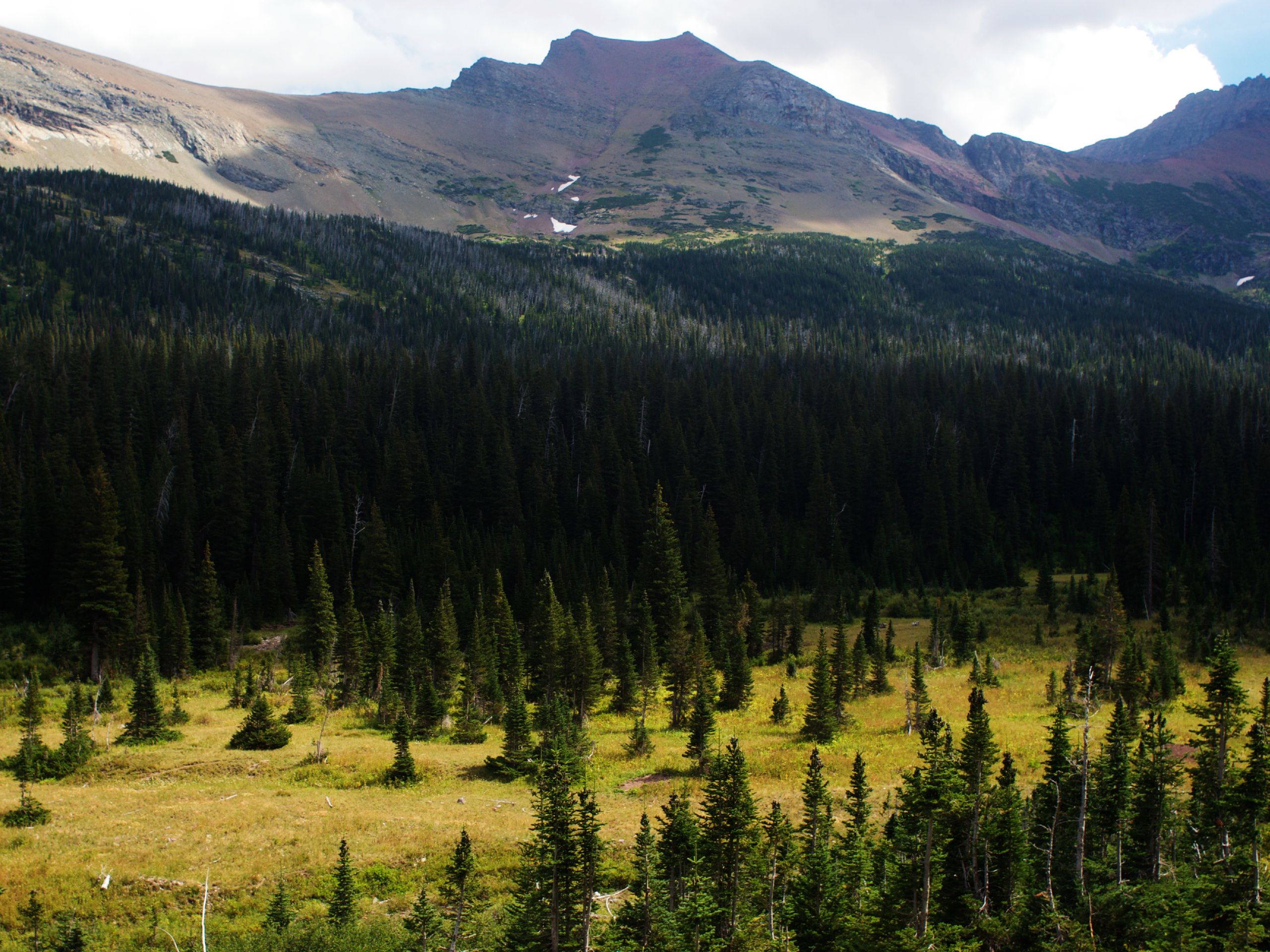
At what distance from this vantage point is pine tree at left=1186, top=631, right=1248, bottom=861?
22.0 m

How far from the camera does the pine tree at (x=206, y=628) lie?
56.4 meters

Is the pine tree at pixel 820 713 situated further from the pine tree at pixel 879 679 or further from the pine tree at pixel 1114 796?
the pine tree at pixel 1114 796

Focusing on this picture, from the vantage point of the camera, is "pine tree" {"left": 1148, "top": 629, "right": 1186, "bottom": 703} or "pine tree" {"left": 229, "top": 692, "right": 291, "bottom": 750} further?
"pine tree" {"left": 1148, "top": 629, "right": 1186, "bottom": 703}

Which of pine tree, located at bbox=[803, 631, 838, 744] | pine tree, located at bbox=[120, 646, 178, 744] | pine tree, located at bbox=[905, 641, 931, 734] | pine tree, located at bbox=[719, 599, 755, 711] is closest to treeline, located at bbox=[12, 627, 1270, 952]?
pine tree, located at bbox=[803, 631, 838, 744]

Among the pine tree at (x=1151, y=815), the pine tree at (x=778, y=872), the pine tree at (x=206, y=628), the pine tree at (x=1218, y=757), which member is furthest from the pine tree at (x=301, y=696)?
the pine tree at (x=1218, y=757)

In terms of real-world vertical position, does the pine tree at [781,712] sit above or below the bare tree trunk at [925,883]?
below

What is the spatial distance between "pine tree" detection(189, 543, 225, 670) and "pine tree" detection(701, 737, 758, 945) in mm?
46830

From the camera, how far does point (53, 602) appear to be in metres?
61.2

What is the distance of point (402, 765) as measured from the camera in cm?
3141

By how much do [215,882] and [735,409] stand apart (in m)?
87.8

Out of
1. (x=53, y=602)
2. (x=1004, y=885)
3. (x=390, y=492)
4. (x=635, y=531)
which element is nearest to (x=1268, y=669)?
(x=1004, y=885)

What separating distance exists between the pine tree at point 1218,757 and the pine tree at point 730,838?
12072 millimetres

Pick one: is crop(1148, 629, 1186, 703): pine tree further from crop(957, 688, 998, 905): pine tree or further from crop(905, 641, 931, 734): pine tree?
crop(957, 688, 998, 905): pine tree

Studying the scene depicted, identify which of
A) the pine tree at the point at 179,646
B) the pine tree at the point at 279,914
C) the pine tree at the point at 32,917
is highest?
the pine tree at the point at 279,914
